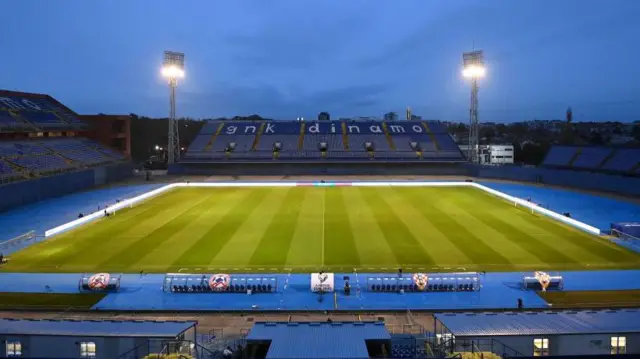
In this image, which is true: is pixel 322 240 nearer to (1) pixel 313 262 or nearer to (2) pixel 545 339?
(1) pixel 313 262

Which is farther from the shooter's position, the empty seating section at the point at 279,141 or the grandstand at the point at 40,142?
the empty seating section at the point at 279,141

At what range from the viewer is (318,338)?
1081cm

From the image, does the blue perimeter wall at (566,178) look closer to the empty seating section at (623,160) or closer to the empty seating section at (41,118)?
the empty seating section at (623,160)

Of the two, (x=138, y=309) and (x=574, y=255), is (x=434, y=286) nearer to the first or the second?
(x=574, y=255)

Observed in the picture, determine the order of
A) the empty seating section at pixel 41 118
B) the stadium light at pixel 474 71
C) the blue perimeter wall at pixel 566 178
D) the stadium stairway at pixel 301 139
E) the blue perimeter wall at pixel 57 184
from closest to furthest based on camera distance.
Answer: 1. the blue perimeter wall at pixel 57 184
2. the blue perimeter wall at pixel 566 178
3. the empty seating section at pixel 41 118
4. the stadium light at pixel 474 71
5. the stadium stairway at pixel 301 139

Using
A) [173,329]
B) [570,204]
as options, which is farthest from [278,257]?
[570,204]

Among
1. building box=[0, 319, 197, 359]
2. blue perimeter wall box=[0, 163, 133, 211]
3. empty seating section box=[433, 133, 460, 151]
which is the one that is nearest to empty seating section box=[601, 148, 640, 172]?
empty seating section box=[433, 133, 460, 151]

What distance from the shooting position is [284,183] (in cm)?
5116

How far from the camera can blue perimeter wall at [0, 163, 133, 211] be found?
1469 inches

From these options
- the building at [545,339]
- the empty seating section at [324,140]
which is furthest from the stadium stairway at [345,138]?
the building at [545,339]

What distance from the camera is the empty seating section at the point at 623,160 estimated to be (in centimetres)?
4712

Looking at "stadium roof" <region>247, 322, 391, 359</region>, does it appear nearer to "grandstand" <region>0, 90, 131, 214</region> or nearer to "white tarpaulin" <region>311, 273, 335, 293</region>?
"white tarpaulin" <region>311, 273, 335, 293</region>

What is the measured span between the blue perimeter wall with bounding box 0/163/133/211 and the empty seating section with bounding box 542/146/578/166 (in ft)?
153

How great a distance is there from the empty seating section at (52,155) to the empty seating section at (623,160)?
167ft
